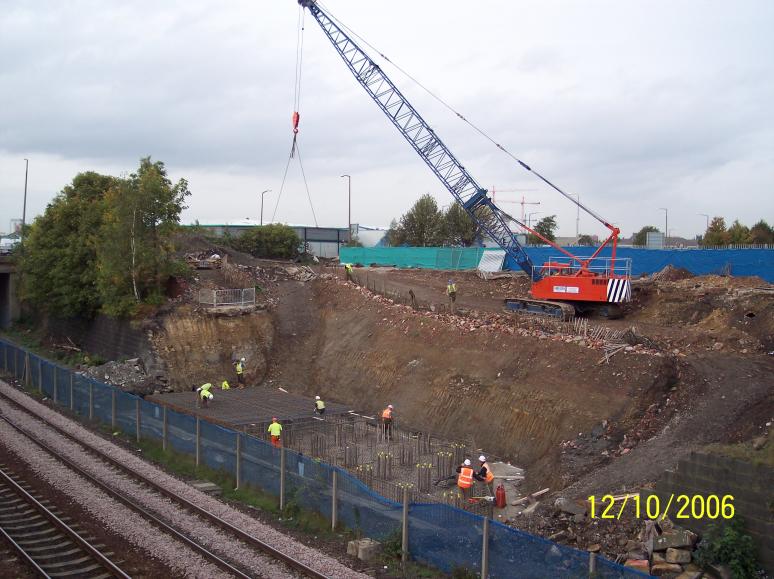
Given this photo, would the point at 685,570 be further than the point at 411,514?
No

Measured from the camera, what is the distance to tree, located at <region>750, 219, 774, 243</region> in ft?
242

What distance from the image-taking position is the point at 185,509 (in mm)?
16781

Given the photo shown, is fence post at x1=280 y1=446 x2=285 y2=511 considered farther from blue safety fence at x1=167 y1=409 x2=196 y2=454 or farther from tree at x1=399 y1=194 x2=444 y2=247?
tree at x1=399 y1=194 x2=444 y2=247

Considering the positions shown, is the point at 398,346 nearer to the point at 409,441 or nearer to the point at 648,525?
the point at 409,441

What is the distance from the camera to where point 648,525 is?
13156 millimetres

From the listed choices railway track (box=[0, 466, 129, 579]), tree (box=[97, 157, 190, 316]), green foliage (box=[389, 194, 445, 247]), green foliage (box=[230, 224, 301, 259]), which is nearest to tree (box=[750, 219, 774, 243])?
green foliage (box=[389, 194, 445, 247])

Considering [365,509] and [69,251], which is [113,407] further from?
[69,251]

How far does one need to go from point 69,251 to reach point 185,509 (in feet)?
96.6

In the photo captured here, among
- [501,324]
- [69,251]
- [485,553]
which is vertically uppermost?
[69,251]

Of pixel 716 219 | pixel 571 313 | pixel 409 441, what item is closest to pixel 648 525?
pixel 409 441

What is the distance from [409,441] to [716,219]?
69897mm

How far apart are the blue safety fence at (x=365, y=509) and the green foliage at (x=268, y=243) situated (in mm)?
36445

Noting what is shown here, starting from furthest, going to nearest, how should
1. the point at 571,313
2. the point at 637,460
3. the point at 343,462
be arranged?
the point at 571,313 < the point at 343,462 < the point at 637,460

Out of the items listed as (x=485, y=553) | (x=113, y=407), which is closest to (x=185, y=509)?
(x=485, y=553)
